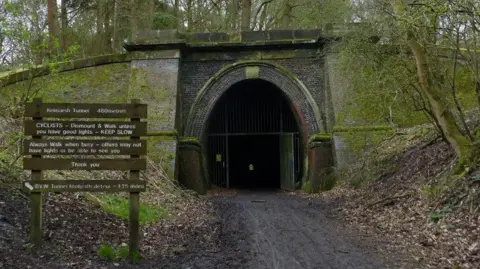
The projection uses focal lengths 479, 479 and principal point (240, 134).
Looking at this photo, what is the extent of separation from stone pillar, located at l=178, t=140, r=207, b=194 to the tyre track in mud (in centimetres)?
394

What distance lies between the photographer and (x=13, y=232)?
615cm

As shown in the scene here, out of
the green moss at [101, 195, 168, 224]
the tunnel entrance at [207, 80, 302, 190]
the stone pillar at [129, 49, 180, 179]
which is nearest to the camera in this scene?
the green moss at [101, 195, 168, 224]

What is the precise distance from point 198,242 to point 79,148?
2407 mm

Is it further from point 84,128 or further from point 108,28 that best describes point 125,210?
point 108,28

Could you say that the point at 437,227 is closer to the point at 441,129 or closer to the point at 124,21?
the point at 441,129

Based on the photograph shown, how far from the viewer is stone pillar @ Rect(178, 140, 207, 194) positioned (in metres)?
14.8

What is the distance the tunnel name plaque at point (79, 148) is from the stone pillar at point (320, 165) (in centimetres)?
926

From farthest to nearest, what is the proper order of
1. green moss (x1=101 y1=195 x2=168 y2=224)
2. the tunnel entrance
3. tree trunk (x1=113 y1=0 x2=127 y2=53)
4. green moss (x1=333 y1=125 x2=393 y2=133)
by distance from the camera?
tree trunk (x1=113 y1=0 x2=127 y2=53) < the tunnel entrance < green moss (x1=333 y1=125 x2=393 y2=133) < green moss (x1=101 y1=195 x2=168 y2=224)

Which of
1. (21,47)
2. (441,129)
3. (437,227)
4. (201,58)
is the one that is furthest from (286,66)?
(437,227)

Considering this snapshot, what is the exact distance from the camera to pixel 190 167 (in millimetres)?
15016

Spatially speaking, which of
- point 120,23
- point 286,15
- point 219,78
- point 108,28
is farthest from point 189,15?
point 219,78

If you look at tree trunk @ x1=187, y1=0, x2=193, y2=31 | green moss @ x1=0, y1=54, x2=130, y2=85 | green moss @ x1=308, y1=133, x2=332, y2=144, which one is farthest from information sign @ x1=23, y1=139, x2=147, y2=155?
tree trunk @ x1=187, y1=0, x2=193, y2=31

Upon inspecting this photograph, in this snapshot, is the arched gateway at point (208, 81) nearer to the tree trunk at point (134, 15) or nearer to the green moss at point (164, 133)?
the green moss at point (164, 133)

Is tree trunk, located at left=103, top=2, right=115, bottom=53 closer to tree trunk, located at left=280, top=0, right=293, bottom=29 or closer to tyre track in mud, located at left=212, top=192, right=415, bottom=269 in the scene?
tree trunk, located at left=280, top=0, right=293, bottom=29
